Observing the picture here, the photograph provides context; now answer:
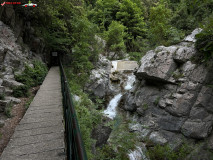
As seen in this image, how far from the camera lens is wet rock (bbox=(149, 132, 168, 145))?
8947mm

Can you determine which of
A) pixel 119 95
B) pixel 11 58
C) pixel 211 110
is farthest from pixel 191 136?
pixel 11 58

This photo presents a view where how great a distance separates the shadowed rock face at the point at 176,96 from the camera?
877 centimetres

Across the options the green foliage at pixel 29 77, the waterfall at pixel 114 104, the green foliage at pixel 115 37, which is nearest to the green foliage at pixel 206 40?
the waterfall at pixel 114 104

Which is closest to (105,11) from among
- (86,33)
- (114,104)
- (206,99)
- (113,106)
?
(86,33)

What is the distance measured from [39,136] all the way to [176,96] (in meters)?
8.65

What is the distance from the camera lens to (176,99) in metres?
9.25

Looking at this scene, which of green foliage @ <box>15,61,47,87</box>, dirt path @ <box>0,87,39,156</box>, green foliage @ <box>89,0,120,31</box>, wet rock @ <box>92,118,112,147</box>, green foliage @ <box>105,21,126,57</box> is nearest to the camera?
dirt path @ <box>0,87,39,156</box>

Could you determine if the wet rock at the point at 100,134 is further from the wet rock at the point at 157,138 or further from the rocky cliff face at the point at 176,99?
the wet rock at the point at 157,138

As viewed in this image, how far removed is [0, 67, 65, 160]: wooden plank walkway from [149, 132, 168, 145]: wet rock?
6.83 m

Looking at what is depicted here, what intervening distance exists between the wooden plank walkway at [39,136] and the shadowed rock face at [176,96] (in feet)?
23.5

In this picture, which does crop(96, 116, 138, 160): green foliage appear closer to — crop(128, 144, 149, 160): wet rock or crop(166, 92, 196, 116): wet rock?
crop(128, 144, 149, 160): wet rock

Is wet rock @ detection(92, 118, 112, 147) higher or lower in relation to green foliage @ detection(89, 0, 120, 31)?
lower

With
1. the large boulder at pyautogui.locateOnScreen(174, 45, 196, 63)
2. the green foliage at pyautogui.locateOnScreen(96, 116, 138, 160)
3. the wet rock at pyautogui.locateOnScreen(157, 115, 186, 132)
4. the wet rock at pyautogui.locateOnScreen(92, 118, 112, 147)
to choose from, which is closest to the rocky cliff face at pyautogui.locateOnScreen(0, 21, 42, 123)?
the wet rock at pyautogui.locateOnScreen(92, 118, 112, 147)

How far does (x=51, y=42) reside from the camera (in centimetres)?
1230
